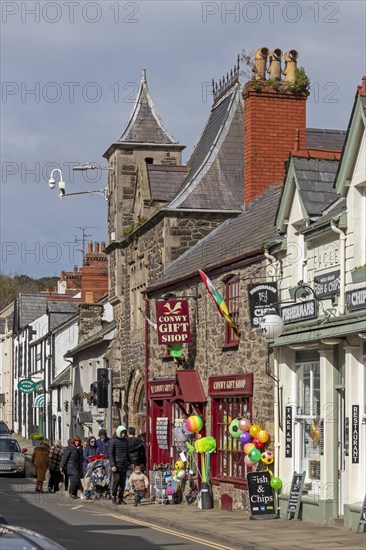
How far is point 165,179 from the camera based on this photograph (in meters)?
32.7

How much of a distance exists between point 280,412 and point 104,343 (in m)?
22.0

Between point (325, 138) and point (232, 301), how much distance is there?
8783mm

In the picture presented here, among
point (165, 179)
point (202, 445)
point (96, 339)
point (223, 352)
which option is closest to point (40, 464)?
point (202, 445)

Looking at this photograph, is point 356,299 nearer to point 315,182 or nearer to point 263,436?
point 315,182

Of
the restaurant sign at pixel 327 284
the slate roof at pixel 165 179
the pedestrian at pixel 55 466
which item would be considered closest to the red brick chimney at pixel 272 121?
the slate roof at pixel 165 179

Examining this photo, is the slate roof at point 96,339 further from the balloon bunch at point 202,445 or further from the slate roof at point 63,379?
the balloon bunch at point 202,445

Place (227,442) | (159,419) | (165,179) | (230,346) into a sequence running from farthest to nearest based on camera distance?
1. (165,179)
2. (159,419)
3. (227,442)
4. (230,346)

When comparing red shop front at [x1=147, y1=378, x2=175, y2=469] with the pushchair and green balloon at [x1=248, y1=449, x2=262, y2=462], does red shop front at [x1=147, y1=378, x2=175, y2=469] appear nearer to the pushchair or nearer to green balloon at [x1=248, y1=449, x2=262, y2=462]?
the pushchair

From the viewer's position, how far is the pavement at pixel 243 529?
16.3 meters

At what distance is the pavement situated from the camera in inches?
643

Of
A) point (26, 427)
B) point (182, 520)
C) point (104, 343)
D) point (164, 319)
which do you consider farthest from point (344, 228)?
point (26, 427)

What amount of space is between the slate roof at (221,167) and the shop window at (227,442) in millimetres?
7466

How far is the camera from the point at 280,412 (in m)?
21.1

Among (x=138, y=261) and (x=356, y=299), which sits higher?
(x=138, y=261)
